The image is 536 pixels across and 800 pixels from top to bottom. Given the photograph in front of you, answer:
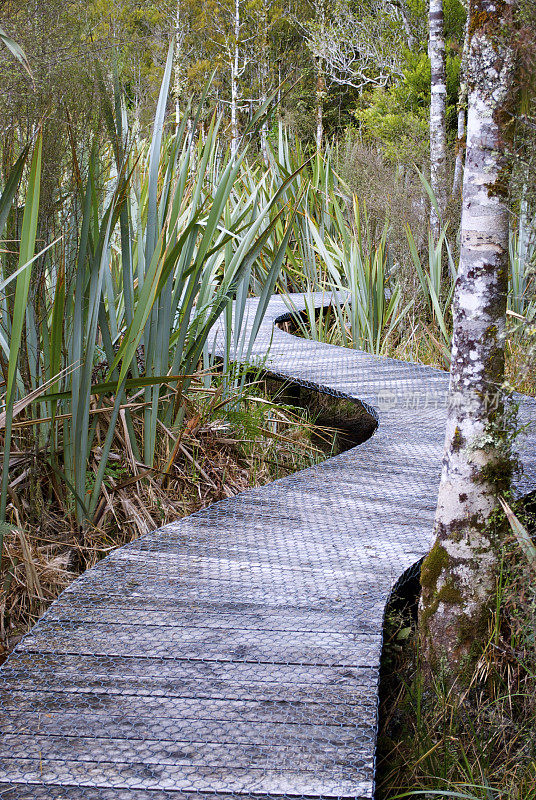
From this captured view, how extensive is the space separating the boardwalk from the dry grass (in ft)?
0.83

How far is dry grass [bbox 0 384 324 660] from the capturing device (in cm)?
179

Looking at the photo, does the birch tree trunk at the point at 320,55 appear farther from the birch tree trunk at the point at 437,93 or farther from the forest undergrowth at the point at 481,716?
the forest undergrowth at the point at 481,716

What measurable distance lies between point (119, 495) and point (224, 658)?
3.08 feet

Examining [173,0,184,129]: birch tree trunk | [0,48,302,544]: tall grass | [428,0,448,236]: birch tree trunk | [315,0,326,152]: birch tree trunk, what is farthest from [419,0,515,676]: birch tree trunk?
[315,0,326,152]: birch tree trunk

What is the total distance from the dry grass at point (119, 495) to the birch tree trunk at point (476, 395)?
0.93 meters

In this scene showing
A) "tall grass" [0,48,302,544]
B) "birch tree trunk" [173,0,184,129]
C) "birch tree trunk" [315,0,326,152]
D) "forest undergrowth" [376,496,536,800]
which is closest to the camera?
"forest undergrowth" [376,496,536,800]

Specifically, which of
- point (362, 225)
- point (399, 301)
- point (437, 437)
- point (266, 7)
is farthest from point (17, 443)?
point (266, 7)

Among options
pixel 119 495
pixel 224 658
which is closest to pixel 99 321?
pixel 119 495

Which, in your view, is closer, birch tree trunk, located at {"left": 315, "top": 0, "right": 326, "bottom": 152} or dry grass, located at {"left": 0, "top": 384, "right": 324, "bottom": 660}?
dry grass, located at {"left": 0, "top": 384, "right": 324, "bottom": 660}

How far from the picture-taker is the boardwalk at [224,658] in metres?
1.03

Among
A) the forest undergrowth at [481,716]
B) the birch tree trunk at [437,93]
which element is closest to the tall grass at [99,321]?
the forest undergrowth at [481,716]

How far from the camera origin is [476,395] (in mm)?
1454

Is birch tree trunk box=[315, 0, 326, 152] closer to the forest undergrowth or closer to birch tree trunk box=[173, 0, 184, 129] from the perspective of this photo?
birch tree trunk box=[173, 0, 184, 129]

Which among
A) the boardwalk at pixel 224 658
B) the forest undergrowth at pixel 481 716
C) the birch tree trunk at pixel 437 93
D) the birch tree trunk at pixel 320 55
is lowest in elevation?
the forest undergrowth at pixel 481 716
